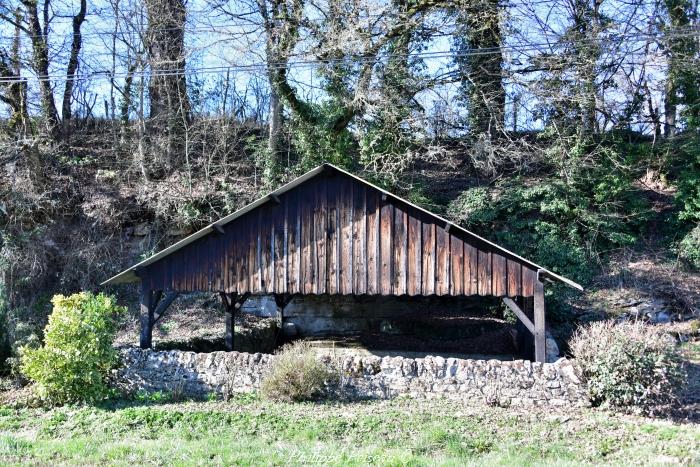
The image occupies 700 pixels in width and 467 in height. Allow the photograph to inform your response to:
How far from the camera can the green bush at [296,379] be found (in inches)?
380

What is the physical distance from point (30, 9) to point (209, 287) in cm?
1485

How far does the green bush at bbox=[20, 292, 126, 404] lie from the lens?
982 centimetres

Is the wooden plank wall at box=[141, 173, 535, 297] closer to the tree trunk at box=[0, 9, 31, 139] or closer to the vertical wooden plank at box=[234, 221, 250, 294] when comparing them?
the vertical wooden plank at box=[234, 221, 250, 294]

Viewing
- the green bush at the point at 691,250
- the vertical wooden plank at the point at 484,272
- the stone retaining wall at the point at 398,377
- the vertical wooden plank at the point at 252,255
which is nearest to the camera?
the stone retaining wall at the point at 398,377

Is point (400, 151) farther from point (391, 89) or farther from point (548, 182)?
point (548, 182)

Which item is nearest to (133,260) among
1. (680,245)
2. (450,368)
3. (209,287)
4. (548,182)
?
(209,287)

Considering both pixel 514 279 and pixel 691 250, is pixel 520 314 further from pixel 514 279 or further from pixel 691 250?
pixel 691 250

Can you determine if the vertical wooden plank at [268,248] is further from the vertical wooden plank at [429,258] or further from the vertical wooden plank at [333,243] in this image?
the vertical wooden plank at [429,258]

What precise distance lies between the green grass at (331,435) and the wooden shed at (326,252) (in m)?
2.52

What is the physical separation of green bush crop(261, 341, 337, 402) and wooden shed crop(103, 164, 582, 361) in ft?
6.14

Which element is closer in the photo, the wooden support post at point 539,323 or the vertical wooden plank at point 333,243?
the wooden support post at point 539,323

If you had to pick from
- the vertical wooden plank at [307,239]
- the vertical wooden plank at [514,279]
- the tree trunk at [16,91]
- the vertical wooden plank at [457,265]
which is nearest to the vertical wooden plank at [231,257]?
the vertical wooden plank at [307,239]

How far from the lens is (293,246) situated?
11.6 m

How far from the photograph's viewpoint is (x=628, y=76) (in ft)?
64.1
